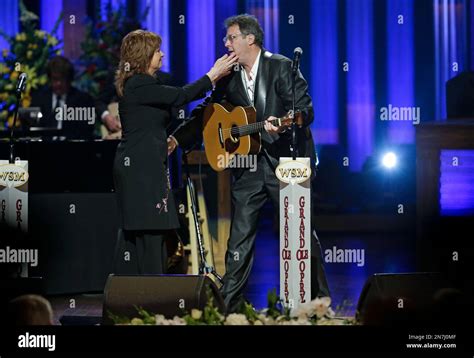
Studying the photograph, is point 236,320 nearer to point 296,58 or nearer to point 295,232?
point 295,232

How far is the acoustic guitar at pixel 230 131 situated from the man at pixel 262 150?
0.25 feet

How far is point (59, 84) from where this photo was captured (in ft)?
26.5

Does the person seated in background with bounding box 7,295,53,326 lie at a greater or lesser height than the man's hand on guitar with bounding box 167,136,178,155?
lesser

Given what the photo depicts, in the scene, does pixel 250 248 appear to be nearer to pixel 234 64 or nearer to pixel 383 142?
pixel 234 64

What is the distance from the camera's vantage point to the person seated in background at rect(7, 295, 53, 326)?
122 inches

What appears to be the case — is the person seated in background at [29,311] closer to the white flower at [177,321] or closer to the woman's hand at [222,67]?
the white flower at [177,321]

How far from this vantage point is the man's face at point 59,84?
26.4 feet

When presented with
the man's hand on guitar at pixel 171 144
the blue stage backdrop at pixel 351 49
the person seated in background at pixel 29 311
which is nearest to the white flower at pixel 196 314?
the person seated in background at pixel 29 311

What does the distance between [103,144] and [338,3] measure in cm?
535

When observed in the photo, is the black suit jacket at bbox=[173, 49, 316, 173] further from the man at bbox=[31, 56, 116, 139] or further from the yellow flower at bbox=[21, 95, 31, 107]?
the yellow flower at bbox=[21, 95, 31, 107]

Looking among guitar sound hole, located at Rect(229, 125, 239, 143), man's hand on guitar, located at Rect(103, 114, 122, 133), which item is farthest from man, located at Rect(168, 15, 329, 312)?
man's hand on guitar, located at Rect(103, 114, 122, 133)

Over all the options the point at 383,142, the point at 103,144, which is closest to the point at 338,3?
the point at 383,142

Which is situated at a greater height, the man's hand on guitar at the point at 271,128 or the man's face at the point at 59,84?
the man's face at the point at 59,84

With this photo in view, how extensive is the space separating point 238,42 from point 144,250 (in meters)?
1.21
